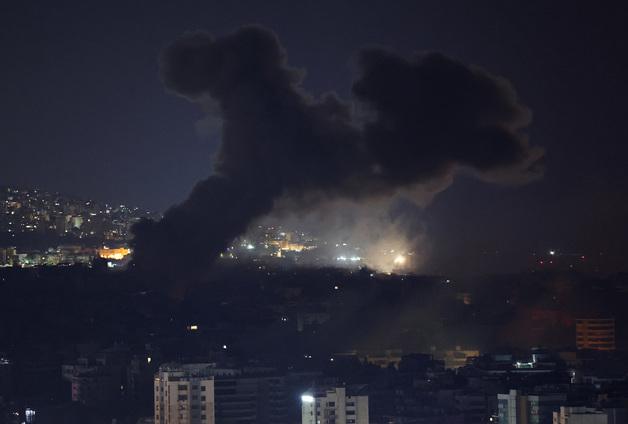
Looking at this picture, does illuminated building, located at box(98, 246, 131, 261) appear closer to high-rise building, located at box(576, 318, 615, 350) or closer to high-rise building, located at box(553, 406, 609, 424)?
high-rise building, located at box(576, 318, 615, 350)

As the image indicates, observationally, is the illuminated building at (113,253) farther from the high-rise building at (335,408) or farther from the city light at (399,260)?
the high-rise building at (335,408)

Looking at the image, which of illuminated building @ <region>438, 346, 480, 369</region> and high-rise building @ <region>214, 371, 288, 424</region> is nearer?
high-rise building @ <region>214, 371, 288, 424</region>

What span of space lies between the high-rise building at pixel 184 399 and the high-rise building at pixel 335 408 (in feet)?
7.38

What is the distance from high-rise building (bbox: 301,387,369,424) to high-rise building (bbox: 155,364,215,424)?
225 centimetres

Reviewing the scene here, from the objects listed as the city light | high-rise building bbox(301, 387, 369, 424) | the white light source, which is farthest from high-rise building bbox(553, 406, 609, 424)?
the city light

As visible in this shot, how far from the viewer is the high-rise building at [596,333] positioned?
39.3 metres

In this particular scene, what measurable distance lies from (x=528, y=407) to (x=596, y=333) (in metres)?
12.9

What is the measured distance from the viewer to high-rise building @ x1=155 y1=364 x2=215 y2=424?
28375 mm

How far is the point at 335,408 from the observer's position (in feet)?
85.7

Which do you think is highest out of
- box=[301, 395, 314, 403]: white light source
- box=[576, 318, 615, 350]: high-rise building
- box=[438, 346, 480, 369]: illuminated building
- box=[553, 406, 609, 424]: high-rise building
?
box=[576, 318, 615, 350]: high-rise building

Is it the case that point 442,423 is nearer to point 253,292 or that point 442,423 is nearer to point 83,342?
point 83,342

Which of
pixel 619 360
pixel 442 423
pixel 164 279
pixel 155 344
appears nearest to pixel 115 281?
pixel 164 279

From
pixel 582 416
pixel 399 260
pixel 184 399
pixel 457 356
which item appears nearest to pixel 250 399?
pixel 184 399

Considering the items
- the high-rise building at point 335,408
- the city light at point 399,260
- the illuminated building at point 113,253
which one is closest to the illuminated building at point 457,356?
the city light at point 399,260
